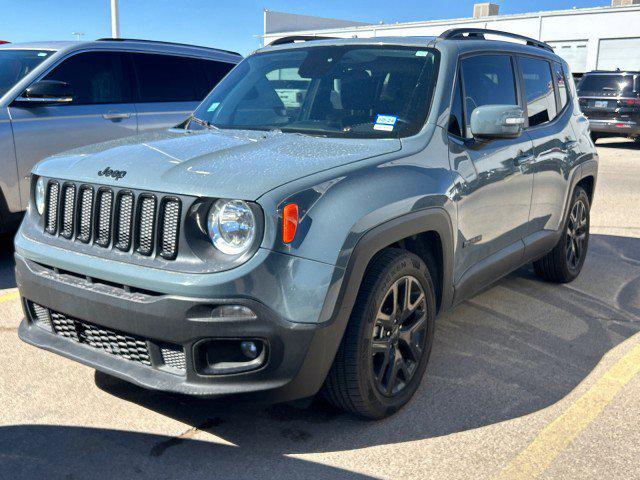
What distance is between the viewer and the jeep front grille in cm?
292

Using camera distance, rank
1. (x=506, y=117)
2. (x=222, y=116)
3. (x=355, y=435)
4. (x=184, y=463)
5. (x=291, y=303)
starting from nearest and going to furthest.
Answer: (x=291, y=303)
(x=184, y=463)
(x=355, y=435)
(x=506, y=117)
(x=222, y=116)

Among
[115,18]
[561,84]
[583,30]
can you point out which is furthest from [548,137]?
[583,30]

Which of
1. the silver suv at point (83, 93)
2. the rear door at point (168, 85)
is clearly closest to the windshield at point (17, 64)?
the silver suv at point (83, 93)

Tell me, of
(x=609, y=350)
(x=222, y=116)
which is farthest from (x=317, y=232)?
(x=609, y=350)

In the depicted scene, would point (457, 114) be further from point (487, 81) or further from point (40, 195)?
point (40, 195)

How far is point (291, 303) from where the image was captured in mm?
2805

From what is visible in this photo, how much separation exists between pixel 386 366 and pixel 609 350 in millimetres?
1781

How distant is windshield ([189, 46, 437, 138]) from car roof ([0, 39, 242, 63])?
2.46 metres

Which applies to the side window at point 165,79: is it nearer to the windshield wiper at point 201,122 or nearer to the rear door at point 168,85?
the rear door at point 168,85

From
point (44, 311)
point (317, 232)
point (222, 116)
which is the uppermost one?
point (222, 116)

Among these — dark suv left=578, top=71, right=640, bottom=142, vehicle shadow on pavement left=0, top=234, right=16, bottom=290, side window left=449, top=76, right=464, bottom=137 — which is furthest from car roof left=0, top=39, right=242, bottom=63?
dark suv left=578, top=71, right=640, bottom=142

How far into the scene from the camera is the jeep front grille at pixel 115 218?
2.92 metres

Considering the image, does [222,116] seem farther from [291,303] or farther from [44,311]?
[291,303]

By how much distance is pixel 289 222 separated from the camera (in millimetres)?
2814
